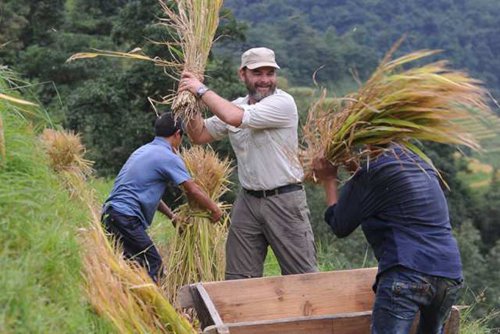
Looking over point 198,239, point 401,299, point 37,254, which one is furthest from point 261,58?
point 37,254

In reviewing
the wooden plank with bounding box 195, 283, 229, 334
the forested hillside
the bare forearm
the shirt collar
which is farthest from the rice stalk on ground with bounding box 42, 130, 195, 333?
the forested hillside

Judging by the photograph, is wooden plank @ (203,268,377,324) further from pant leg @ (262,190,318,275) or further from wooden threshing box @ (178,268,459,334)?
pant leg @ (262,190,318,275)

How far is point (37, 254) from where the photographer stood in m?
2.87

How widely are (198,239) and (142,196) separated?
0.73m

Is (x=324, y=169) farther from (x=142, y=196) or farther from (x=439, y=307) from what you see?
(x=142, y=196)

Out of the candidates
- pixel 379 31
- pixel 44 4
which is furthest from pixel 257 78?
pixel 379 31

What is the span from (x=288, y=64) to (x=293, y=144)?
157 feet

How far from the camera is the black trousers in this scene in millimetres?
5078

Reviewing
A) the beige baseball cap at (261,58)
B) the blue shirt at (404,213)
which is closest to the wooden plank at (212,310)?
the blue shirt at (404,213)

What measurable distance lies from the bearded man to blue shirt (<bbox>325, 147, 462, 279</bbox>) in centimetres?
103

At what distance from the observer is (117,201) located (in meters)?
5.16

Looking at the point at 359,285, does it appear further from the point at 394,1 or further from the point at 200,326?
the point at 394,1

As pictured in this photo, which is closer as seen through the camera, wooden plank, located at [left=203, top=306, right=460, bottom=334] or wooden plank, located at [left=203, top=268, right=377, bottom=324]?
wooden plank, located at [left=203, top=306, right=460, bottom=334]

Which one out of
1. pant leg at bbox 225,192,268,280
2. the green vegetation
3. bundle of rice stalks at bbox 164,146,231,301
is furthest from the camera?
bundle of rice stalks at bbox 164,146,231,301
